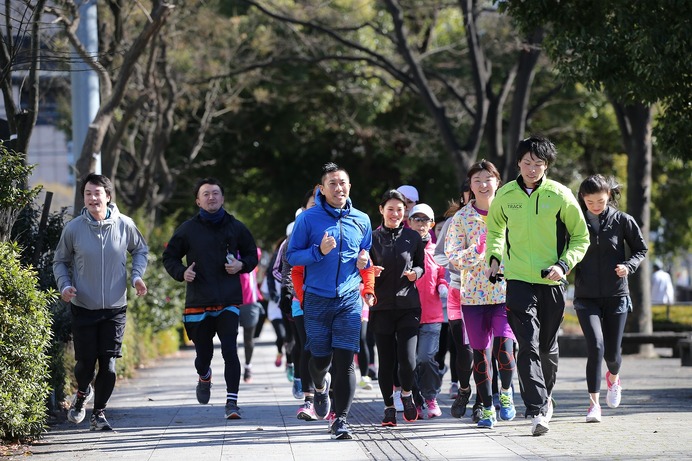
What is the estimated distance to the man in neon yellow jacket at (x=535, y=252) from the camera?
8680 millimetres

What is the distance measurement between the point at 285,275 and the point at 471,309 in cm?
189

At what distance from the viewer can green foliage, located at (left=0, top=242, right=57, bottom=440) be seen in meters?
8.10

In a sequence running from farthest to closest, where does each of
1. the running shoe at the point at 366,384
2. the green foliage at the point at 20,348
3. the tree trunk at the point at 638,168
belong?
1. the tree trunk at the point at 638,168
2. the running shoe at the point at 366,384
3. the green foliage at the point at 20,348

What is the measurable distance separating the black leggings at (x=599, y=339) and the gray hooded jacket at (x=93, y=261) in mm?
3661

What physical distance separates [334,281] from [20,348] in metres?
2.24

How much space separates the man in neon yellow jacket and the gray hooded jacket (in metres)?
2.99

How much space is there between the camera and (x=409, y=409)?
9.81m

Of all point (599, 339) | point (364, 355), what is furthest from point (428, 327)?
point (364, 355)

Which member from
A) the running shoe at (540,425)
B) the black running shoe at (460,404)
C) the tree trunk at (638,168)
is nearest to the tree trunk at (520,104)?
the tree trunk at (638,168)

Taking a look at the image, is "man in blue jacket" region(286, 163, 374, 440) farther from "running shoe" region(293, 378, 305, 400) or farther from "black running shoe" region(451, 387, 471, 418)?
"running shoe" region(293, 378, 305, 400)

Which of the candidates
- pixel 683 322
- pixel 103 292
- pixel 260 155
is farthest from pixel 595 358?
pixel 260 155

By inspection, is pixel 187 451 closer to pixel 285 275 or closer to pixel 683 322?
pixel 285 275

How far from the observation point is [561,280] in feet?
28.9

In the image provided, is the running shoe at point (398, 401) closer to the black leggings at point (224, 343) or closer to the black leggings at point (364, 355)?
the black leggings at point (224, 343)
